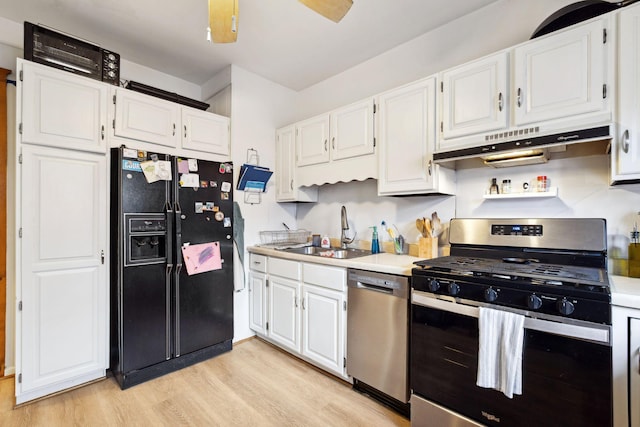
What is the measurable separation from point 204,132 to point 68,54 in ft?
3.37

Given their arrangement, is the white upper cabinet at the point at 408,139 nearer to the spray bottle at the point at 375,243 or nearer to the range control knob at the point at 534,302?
the spray bottle at the point at 375,243

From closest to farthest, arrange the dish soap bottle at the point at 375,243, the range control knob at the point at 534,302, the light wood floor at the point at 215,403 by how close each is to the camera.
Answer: the range control knob at the point at 534,302, the light wood floor at the point at 215,403, the dish soap bottle at the point at 375,243

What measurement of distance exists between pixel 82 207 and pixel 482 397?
9.03 feet

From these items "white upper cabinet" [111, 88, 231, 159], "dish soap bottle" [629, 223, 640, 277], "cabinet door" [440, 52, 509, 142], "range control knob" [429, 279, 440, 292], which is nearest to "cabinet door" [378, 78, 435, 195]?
"cabinet door" [440, 52, 509, 142]

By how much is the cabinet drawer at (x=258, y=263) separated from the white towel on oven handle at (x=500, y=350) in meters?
1.88

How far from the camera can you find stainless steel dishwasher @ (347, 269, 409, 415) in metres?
1.79

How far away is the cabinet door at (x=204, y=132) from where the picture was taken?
2.60m

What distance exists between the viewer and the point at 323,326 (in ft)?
7.32

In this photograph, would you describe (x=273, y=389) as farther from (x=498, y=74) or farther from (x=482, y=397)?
(x=498, y=74)

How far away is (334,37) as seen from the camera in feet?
8.00

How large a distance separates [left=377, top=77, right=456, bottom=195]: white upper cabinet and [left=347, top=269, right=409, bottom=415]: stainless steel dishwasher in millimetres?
Answer: 706

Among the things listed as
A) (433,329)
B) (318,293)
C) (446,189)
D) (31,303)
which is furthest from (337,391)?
(31,303)

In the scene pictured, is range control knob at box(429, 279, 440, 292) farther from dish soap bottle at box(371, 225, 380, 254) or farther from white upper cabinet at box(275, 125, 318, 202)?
white upper cabinet at box(275, 125, 318, 202)

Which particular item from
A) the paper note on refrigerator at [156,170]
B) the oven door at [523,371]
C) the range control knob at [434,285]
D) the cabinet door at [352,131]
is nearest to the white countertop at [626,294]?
the oven door at [523,371]
